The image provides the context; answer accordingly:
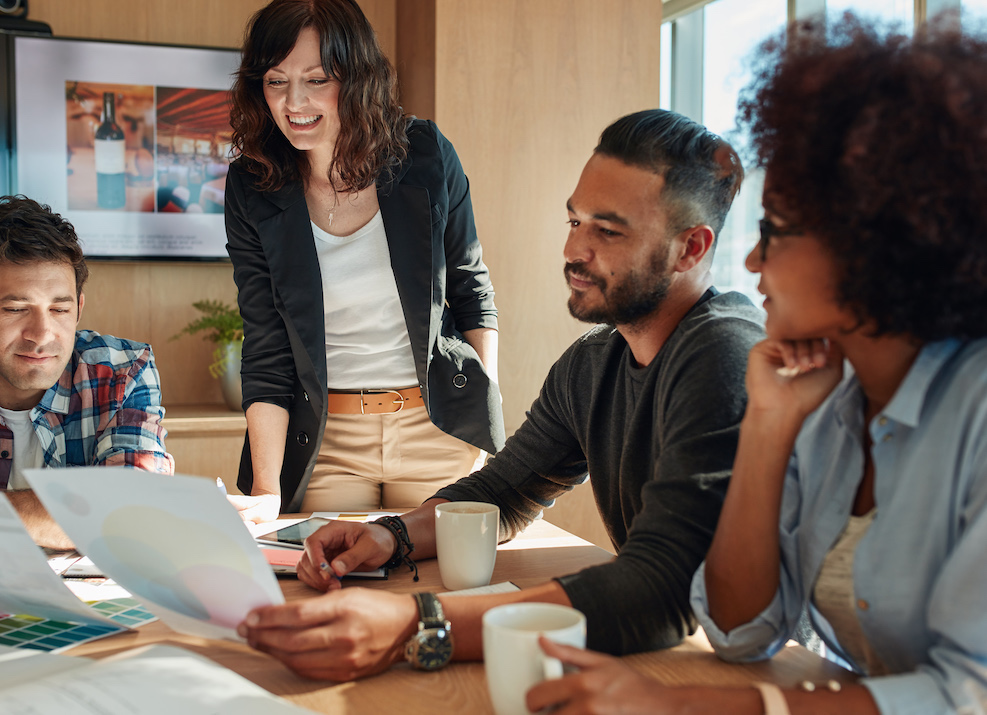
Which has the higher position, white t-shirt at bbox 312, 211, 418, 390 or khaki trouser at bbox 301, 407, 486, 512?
white t-shirt at bbox 312, 211, 418, 390

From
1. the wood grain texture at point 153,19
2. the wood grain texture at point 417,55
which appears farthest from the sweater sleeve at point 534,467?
the wood grain texture at point 153,19

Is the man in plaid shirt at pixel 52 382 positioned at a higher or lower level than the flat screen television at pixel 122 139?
lower

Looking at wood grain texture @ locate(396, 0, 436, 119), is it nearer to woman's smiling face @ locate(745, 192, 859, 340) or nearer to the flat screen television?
the flat screen television

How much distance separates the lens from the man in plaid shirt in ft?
5.21

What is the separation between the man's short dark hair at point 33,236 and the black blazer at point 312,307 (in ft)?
1.10

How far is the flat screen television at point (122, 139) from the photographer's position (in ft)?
10.7

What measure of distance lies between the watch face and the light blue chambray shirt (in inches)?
10.8

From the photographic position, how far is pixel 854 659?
0.93 m

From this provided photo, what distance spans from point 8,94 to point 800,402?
3314mm

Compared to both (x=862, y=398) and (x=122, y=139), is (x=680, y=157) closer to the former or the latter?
(x=862, y=398)

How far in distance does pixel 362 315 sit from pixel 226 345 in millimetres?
1581

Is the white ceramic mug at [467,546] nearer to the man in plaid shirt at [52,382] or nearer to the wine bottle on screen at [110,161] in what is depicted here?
the man in plaid shirt at [52,382]

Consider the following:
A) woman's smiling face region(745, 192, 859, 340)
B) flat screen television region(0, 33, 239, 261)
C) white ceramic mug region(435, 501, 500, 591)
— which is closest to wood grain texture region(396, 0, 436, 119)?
flat screen television region(0, 33, 239, 261)

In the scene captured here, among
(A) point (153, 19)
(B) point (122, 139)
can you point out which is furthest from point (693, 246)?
(A) point (153, 19)
